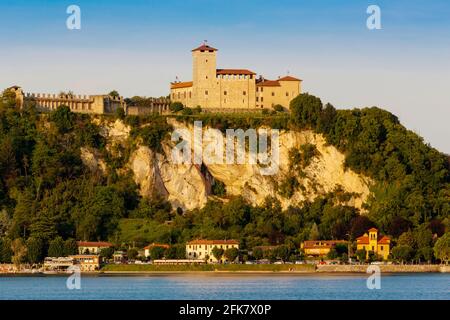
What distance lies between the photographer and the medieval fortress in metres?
93.1

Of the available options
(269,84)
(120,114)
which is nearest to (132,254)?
(120,114)

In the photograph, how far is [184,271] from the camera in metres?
79.7

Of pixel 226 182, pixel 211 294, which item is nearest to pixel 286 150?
pixel 226 182

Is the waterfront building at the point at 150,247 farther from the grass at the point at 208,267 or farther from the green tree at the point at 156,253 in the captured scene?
the grass at the point at 208,267

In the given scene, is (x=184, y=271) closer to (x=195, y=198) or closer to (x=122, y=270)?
(x=122, y=270)

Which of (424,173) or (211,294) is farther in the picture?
(424,173)

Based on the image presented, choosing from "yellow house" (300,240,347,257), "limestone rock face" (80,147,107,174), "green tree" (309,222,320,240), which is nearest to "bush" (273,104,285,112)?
"green tree" (309,222,320,240)

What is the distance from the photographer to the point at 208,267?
7969 cm

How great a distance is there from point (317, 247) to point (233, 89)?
16607 millimetres

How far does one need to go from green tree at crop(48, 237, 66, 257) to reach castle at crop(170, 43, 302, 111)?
17787 mm

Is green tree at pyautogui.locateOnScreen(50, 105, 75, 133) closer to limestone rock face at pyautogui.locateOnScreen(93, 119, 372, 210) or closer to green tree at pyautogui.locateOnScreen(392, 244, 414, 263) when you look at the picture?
limestone rock face at pyautogui.locateOnScreen(93, 119, 372, 210)

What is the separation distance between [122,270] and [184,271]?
3695mm

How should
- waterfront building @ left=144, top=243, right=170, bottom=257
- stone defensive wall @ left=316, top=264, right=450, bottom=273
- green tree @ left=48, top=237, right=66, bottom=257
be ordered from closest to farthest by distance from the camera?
1. stone defensive wall @ left=316, top=264, right=450, bottom=273
2. green tree @ left=48, top=237, right=66, bottom=257
3. waterfront building @ left=144, top=243, right=170, bottom=257

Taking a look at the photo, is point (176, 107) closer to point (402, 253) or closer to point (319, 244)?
point (319, 244)
